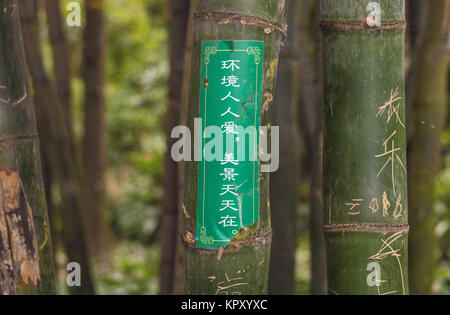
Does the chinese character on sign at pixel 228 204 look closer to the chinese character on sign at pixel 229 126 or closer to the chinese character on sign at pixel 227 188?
the chinese character on sign at pixel 227 188

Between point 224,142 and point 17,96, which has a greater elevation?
point 17,96

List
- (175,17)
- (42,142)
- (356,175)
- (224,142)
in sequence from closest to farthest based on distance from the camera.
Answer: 1. (224,142)
2. (356,175)
3. (175,17)
4. (42,142)

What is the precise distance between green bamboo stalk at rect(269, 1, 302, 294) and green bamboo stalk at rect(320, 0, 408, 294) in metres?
0.59

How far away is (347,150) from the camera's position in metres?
1.41

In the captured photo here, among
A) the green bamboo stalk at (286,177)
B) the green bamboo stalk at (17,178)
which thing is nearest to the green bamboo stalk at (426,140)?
the green bamboo stalk at (286,177)

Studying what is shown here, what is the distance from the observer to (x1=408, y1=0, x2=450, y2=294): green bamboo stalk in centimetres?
192

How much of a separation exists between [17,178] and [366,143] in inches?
36.0

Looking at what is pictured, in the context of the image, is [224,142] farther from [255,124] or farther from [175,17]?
[175,17]

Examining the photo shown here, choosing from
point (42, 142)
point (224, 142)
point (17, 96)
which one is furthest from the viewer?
point (42, 142)

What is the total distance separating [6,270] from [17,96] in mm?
473

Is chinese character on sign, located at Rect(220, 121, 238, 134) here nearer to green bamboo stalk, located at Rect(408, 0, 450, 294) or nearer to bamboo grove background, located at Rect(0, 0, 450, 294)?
bamboo grove background, located at Rect(0, 0, 450, 294)

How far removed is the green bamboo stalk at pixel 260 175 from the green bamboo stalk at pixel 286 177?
67 centimetres

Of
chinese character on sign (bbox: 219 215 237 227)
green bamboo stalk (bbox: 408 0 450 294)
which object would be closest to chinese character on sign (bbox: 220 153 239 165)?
chinese character on sign (bbox: 219 215 237 227)
